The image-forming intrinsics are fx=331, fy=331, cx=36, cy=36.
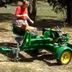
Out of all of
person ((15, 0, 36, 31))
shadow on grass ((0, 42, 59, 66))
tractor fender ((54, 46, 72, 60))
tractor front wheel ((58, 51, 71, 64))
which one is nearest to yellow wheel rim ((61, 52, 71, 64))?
tractor front wheel ((58, 51, 71, 64))

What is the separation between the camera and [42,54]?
969 centimetres

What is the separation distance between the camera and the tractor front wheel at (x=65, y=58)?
8555mm

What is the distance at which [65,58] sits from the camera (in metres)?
8.66

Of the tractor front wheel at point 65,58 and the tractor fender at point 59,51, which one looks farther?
the tractor front wheel at point 65,58

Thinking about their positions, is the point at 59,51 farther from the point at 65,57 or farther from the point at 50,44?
the point at 50,44

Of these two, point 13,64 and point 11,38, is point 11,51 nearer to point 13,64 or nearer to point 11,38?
point 13,64

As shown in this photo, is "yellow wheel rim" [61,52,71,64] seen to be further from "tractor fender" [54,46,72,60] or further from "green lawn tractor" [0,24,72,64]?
"tractor fender" [54,46,72,60]

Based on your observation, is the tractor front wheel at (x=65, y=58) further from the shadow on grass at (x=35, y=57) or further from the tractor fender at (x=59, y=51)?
the shadow on grass at (x=35, y=57)

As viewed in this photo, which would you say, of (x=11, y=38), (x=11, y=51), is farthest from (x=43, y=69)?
(x=11, y=38)

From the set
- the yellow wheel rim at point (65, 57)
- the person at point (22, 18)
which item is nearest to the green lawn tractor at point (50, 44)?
the yellow wheel rim at point (65, 57)

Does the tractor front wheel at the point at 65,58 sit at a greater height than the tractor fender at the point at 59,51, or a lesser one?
lesser

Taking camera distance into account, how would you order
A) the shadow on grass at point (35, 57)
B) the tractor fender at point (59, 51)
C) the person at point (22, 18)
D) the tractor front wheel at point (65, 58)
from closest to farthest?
the tractor fender at point (59, 51)
the tractor front wheel at point (65, 58)
the person at point (22, 18)
the shadow on grass at point (35, 57)

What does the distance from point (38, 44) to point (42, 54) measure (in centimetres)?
81

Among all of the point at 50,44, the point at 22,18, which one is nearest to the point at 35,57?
the point at 50,44
